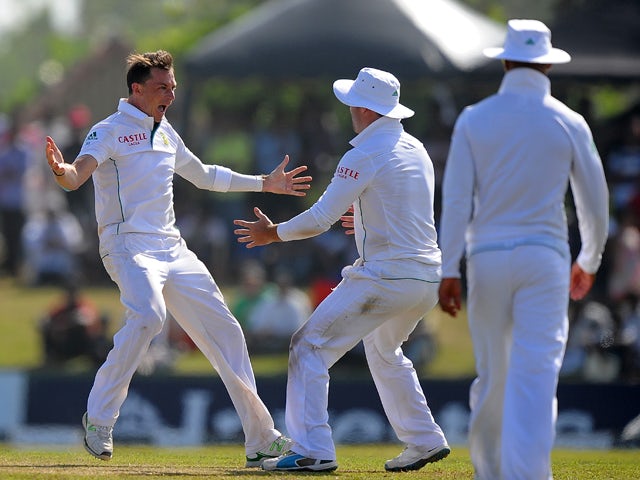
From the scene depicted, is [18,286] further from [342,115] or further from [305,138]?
[342,115]

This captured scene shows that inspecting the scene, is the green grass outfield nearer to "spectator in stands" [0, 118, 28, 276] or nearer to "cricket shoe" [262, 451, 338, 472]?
"cricket shoe" [262, 451, 338, 472]

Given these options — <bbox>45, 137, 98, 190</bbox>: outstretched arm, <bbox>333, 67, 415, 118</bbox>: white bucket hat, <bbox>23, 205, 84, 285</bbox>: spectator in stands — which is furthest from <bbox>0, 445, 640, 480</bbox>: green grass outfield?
<bbox>23, 205, 84, 285</bbox>: spectator in stands

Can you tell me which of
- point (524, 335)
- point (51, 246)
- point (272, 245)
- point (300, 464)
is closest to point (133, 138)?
point (300, 464)

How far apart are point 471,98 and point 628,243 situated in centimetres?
373

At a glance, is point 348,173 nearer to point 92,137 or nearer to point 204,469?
point 92,137

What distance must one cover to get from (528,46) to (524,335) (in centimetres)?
146

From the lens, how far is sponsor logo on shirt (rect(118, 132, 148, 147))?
8266 millimetres

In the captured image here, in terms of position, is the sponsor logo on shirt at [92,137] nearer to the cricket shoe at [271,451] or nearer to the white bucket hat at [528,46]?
the cricket shoe at [271,451]

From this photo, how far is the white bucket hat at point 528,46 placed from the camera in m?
7.12

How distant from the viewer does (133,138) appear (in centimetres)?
830

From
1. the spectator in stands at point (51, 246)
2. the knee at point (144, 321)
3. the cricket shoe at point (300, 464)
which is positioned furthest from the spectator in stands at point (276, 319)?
the cricket shoe at point (300, 464)

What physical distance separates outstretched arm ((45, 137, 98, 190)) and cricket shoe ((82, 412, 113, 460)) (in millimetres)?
1404

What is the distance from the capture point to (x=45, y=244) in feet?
68.9

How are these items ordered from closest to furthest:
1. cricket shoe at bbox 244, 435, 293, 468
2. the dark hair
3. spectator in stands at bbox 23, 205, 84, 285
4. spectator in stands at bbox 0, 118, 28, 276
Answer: the dark hair < cricket shoe at bbox 244, 435, 293, 468 < spectator in stands at bbox 23, 205, 84, 285 < spectator in stands at bbox 0, 118, 28, 276
